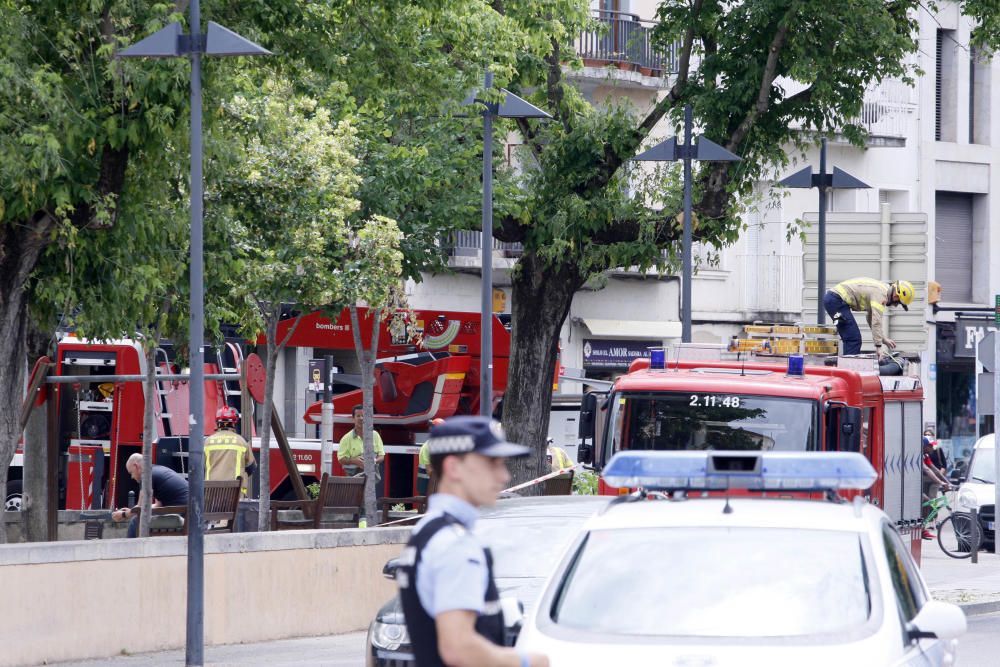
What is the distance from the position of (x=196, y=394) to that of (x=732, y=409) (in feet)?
15.1

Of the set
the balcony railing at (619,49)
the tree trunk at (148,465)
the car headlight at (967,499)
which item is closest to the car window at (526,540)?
the tree trunk at (148,465)

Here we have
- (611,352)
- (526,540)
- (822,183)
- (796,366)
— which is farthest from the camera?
(611,352)

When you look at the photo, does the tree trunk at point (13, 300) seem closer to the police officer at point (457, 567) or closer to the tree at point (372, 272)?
the tree at point (372, 272)

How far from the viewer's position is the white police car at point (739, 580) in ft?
20.7

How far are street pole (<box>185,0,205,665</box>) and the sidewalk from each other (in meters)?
A: 8.14

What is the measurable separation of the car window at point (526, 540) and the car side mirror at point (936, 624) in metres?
3.41

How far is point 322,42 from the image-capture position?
1566 centimetres

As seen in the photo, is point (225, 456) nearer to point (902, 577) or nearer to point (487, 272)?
point (487, 272)

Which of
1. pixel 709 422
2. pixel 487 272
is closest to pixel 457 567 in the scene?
pixel 709 422

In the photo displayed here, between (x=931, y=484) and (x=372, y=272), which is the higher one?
(x=372, y=272)

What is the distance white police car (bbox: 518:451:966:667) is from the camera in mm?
6305

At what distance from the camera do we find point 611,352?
34938mm

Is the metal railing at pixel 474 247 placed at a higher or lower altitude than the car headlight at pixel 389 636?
higher

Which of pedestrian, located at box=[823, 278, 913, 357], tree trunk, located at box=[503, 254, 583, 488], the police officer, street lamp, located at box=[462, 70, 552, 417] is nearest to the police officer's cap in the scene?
the police officer
